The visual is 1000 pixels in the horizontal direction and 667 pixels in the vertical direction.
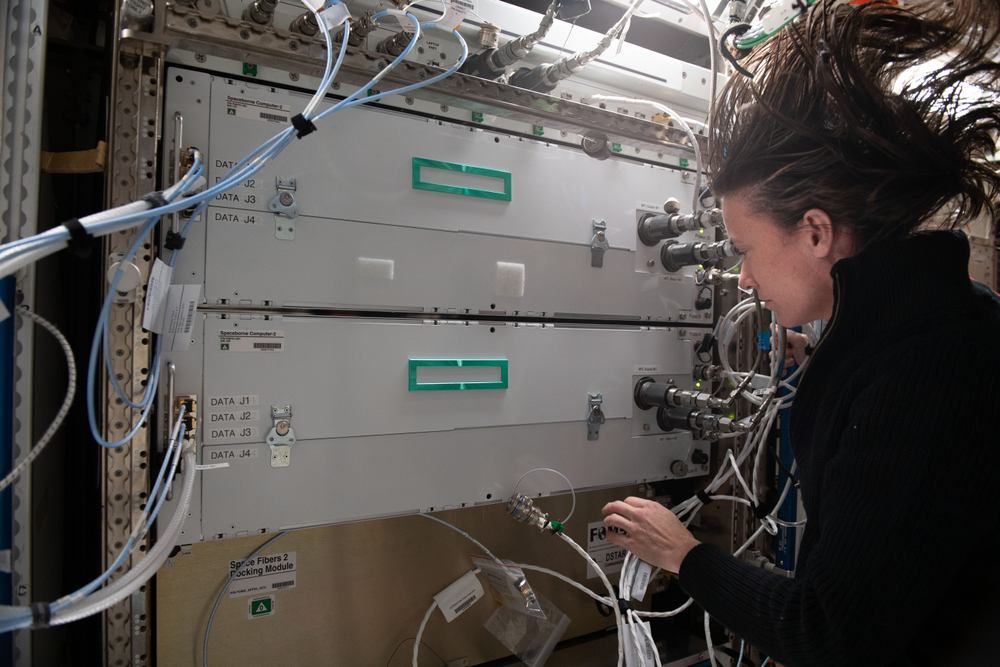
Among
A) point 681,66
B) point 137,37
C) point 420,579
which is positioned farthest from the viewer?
point 681,66

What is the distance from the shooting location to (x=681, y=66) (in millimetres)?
1640

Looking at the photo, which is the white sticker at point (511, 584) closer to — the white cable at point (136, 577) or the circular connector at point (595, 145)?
the white cable at point (136, 577)

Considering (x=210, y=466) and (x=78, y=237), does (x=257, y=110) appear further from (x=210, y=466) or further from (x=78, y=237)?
(x=210, y=466)

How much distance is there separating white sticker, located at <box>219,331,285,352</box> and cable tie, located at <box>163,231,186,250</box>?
0.19 m

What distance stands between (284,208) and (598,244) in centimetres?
81

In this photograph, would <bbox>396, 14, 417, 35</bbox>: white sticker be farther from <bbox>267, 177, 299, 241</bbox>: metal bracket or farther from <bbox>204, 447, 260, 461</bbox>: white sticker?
<bbox>204, 447, 260, 461</bbox>: white sticker

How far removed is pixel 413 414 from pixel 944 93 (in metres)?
1.15

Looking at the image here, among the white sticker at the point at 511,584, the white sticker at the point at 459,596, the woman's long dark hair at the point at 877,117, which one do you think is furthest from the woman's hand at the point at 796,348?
the white sticker at the point at 459,596

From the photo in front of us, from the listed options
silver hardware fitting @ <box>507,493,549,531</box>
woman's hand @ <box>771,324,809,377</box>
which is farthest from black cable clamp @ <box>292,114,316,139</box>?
woman's hand @ <box>771,324,809,377</box>

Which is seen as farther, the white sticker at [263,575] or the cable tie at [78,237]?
the white sticker at [263,575]

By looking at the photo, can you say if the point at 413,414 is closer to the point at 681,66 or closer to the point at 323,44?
the point at 323,44

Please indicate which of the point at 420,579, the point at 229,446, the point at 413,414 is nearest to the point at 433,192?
the point at 413,414

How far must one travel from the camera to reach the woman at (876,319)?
25.8 inches

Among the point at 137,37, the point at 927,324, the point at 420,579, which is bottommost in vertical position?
the point at 420,579
